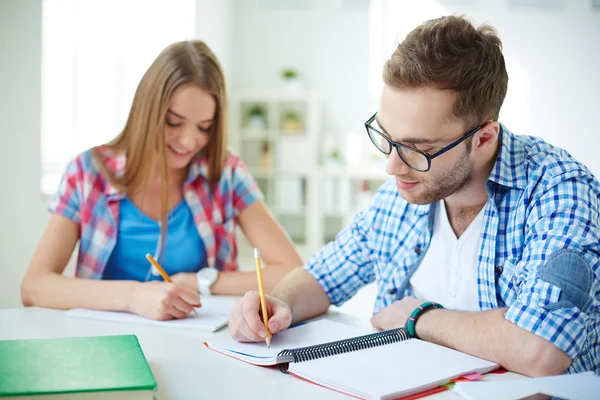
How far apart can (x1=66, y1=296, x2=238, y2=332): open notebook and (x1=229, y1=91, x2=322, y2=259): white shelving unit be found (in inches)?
186

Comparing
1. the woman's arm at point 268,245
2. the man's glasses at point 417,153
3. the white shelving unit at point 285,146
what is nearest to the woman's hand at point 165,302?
the woman's arm at point 268,245

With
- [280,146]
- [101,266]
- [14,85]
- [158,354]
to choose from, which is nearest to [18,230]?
[14,85]

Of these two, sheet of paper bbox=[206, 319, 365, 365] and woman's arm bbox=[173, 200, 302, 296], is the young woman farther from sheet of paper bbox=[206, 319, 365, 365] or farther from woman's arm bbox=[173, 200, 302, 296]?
sheet of paper bbox=[206, 319, 365, 365]

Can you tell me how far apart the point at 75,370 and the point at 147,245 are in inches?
36.3

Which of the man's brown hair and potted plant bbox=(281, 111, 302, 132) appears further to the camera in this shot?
potted plant bbox=(281, 111, 302, 132)

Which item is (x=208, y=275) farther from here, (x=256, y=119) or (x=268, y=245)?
(x=256, y=119)

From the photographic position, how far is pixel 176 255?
1813 mm

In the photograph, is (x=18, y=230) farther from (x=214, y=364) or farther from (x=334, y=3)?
(x=334, y=3)

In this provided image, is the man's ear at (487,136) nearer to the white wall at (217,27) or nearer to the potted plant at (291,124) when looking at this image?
the white wall at (217,27)

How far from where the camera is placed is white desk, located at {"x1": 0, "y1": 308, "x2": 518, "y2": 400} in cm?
92

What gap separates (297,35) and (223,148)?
5.12 m

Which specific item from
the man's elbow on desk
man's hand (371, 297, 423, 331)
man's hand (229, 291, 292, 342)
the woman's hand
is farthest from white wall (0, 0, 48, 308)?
the man's elbow on desk

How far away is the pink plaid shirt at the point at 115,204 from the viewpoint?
1722 mm

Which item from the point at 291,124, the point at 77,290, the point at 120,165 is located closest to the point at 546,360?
the point at 77,290
